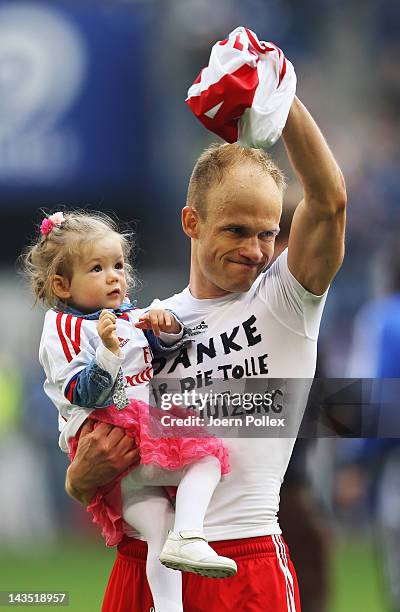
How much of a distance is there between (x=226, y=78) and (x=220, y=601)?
3.53 ft

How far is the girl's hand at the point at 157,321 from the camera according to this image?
2496mm

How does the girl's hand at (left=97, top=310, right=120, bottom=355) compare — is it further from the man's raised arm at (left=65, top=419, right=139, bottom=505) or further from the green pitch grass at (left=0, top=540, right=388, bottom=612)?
the green pitch grass at (left=0, top=540, right=388, bottom=612)

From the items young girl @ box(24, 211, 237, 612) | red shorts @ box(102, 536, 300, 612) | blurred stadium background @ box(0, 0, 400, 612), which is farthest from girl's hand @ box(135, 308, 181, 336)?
blurred stadium background @ box(0, 0, 400, 612)

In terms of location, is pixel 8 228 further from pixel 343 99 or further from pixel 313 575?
pixel 313 575

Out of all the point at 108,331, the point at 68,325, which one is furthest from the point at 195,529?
the point at 68,325

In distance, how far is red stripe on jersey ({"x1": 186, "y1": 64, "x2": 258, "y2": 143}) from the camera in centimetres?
218

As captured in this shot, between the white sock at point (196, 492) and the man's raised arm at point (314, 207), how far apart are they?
426 millimetres

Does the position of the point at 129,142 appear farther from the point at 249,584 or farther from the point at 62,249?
the point at 249,584

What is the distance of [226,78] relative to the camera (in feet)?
7.13

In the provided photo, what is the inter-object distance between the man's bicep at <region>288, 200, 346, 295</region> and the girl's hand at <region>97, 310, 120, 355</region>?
0.39 meters

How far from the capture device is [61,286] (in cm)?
273

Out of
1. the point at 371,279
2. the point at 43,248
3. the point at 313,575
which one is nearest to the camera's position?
the point at 43,248

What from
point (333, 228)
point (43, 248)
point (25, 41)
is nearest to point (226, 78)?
point (333, 228)

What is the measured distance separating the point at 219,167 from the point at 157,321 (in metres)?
0.37
